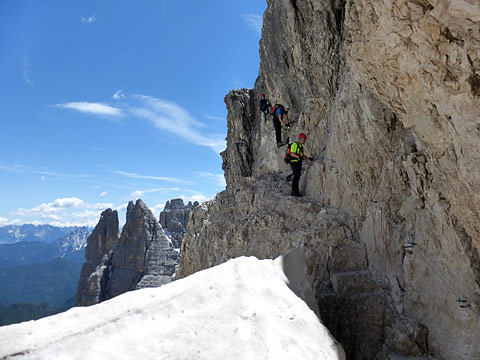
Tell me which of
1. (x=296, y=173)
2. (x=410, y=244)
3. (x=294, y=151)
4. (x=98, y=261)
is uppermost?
(x=294, y=151)

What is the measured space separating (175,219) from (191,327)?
80.0 m

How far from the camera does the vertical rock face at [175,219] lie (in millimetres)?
77688

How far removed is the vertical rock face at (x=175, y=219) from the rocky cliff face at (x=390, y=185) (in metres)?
67.5

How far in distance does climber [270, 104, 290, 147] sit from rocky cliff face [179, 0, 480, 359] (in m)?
1.90

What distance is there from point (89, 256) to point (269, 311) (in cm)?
7551

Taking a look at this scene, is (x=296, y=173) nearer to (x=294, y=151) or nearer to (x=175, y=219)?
(x=294, y=151)

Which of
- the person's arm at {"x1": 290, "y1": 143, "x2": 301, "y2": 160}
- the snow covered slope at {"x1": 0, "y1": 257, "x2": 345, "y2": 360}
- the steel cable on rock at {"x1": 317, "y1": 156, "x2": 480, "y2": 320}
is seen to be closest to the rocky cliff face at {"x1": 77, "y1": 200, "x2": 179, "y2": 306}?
the person's arm at {"x1": 290, "y1": 143, "x2": 301, "y2": 160}

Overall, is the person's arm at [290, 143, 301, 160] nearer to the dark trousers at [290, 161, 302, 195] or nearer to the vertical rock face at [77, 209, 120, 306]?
the dark trousers at [290, 161, 302, 195]

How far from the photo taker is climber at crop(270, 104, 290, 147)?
14.2m

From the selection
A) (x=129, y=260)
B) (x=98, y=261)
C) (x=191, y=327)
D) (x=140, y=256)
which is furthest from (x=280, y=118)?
(x=98, y=261)

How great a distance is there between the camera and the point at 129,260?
207 feet

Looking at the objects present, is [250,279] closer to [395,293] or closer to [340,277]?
[340,277]

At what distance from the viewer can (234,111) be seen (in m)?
22.8

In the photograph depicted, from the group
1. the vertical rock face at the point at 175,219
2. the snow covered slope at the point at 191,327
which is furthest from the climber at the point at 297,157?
the vertical rock face at the point at 175,219
